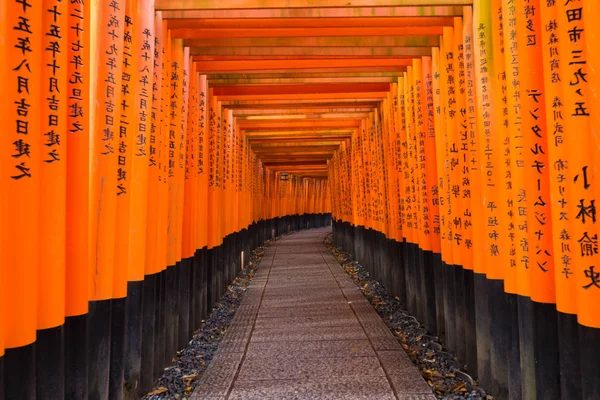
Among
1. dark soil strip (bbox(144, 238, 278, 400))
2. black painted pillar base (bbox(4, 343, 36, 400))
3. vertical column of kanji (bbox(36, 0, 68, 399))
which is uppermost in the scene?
vertical column of kanji (bbox(36, 0, 68, 399))

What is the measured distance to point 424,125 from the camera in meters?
5.41

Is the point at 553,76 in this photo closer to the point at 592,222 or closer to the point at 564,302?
the point at 592,222

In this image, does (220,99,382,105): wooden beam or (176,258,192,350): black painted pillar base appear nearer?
(176,258,192,350): black painted pillar base

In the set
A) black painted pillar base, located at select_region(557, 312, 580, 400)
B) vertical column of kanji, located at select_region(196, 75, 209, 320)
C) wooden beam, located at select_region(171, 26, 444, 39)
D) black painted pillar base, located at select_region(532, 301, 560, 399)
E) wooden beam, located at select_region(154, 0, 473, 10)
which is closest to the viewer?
black painted pillar base, located at select_region(557, 312, 580, 400)

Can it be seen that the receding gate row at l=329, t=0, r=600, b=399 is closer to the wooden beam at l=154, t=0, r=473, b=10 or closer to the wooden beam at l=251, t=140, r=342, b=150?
the wooden beam at l=154, t=0, r=473, b=10

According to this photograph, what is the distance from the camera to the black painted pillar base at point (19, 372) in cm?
189

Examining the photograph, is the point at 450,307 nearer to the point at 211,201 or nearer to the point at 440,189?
the point at 440,189

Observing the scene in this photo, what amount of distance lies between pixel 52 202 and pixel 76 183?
26 centimetres

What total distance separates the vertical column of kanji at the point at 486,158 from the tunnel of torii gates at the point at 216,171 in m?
0.02

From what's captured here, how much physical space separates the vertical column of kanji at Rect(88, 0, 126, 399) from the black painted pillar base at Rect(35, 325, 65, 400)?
499 mm

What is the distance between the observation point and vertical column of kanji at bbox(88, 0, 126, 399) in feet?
8.93

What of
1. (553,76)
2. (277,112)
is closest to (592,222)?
(553,76)

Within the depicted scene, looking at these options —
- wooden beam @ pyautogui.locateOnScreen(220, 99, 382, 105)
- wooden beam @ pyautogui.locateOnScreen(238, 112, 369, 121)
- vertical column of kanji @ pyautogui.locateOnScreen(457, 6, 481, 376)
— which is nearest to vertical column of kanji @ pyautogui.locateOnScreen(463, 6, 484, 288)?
vertical column of kanji @ pyautogui.locateOnScreen(457, 6, 481, 376)

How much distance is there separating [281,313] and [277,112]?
4762 millimetres
